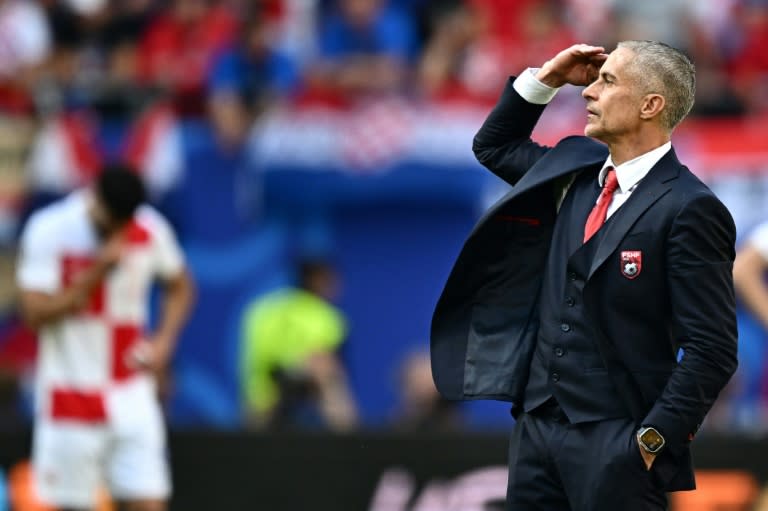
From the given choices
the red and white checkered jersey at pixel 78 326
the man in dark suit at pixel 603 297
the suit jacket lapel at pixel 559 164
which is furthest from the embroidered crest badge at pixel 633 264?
the red and white checkered jersey at pixel 78 326

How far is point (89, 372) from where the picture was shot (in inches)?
326

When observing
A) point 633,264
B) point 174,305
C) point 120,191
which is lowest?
point 174,305

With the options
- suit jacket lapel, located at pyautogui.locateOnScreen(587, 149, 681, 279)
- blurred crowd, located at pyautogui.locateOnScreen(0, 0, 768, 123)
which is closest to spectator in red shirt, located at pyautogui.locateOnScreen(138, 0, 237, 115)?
blurred crowd, located at pyautogui.locateOnScreen(0, 0, 768, 123)

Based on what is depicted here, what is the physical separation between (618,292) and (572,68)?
32.3 inches

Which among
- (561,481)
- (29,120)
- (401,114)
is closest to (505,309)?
(561,481)

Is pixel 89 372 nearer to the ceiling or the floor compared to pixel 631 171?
nearer to the floor

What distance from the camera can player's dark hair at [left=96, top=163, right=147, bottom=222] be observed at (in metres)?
7.99

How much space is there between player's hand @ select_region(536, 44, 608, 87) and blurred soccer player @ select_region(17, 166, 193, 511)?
11.5ft

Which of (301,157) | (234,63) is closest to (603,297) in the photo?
(301,157)

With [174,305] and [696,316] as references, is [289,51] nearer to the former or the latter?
[174,305]

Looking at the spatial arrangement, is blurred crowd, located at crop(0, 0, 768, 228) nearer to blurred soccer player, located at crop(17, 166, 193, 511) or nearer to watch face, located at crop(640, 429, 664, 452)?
blurred soccer player, located at crop(17, 166, 193, 511)

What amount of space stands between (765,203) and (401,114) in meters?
3.00

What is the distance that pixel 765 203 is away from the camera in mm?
12617

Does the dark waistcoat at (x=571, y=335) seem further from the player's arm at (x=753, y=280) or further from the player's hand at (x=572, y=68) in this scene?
the player's arm at (x=753, y=280)
